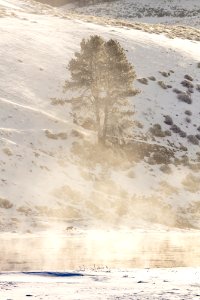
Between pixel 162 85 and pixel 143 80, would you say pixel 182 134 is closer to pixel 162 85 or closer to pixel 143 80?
pixel 162 85

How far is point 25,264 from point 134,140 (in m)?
18.9

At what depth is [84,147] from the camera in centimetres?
3456

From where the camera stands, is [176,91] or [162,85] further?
[162,85]

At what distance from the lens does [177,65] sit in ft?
166

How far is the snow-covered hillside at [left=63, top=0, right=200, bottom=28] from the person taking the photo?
3538 inches

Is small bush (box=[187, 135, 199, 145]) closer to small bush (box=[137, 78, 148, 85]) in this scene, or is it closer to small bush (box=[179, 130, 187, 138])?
small bush (box=[179, 130, 187, 138])

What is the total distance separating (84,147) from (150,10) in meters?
65.6

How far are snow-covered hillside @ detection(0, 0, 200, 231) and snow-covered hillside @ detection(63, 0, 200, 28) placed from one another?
38627mm

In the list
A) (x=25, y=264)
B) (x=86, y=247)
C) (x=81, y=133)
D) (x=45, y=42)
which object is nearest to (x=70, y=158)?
(x=81, y=133)

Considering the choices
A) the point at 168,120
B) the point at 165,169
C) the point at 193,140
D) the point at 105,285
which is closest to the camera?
the point at 105,285

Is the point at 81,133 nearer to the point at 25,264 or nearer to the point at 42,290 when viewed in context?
the point at 25,264

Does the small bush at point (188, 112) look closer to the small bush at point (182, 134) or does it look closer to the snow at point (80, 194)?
the snow at point (80, 194)

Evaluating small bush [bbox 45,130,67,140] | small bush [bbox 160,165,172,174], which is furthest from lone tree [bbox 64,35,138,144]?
small bush [bbox 160,165,172,174]

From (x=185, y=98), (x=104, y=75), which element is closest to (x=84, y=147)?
(x=104, y=75)
